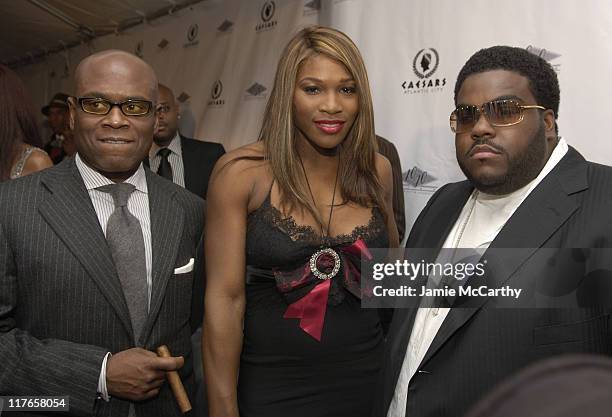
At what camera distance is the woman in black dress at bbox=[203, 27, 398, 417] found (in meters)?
1.92

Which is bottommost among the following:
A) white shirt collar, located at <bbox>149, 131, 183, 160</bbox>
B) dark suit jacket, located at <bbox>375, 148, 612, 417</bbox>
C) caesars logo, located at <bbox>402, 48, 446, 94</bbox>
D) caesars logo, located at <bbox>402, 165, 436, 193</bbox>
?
dark suit jacket, located at <bbox>375, 148, 612, 417</bbox>

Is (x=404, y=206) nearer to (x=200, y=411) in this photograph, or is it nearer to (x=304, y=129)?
(x=304, y=129)

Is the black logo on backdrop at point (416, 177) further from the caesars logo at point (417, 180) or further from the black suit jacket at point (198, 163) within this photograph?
the black suit jacket at point (198, 163)

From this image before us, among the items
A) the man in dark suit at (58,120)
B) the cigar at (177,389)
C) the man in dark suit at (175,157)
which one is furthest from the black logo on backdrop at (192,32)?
the cigar at (177,389)

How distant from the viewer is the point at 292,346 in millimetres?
1935

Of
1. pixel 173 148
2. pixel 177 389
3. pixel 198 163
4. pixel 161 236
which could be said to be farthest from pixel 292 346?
pixel 173 148

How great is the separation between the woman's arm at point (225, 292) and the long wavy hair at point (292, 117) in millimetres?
157

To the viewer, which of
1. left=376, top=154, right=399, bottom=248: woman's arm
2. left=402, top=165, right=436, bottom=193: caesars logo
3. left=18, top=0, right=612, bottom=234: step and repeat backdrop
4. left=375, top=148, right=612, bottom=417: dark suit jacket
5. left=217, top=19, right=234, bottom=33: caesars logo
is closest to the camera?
left=375, top=148, right=612, bottom=417: dark suit jacket

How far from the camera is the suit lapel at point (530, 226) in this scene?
1.46 metres

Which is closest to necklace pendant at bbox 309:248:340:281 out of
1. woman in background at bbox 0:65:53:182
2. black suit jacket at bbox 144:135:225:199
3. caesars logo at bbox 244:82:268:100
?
woman in background at bbox 0:65:53:182

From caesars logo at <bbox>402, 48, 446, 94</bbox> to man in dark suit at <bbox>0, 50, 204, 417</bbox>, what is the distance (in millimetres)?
1785

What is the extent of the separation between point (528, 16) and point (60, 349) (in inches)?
97.5

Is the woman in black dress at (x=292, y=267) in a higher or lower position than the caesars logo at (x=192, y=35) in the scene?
lower

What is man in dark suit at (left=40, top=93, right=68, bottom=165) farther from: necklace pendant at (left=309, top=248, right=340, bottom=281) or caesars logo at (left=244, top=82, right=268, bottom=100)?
necklace pendant at (left=309, top=248, right=340, bottom=281)
